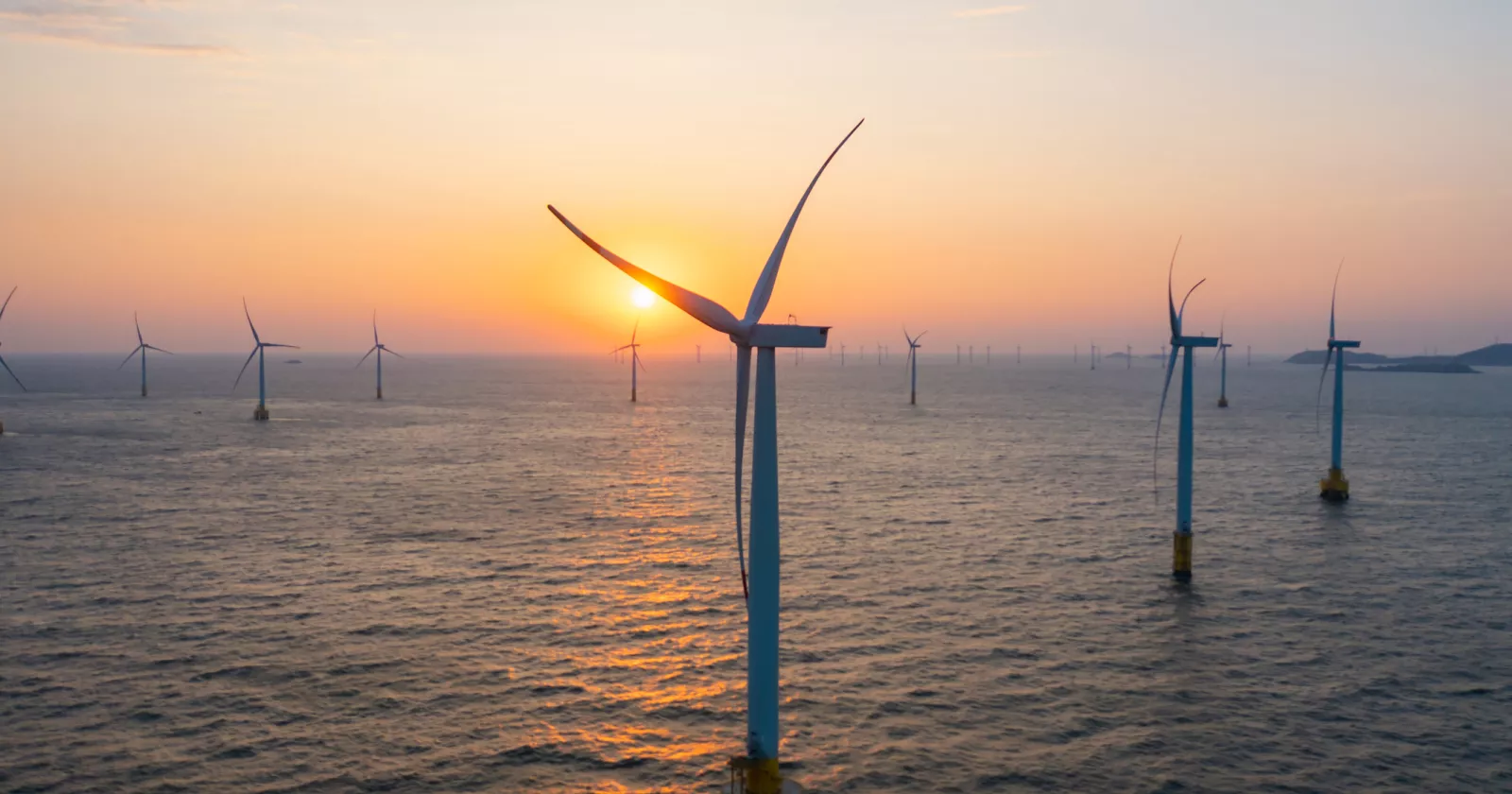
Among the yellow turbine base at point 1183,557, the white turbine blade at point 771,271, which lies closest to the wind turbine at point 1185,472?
the yellow turbine base at point 1183,557

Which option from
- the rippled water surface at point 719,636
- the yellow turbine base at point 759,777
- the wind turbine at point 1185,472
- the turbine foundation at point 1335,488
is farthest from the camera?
the turbine foundation at point 1335,488

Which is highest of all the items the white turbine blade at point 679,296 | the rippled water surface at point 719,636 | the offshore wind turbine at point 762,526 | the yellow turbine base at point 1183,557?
the white turbine blade at point 679,296

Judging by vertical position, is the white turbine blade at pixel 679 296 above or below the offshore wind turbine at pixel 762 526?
above

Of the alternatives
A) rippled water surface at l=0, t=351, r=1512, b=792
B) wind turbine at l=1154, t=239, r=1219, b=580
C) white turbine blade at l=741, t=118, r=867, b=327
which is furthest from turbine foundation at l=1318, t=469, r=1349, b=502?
white turbine blade at l=741, t=118, r=867, b=327

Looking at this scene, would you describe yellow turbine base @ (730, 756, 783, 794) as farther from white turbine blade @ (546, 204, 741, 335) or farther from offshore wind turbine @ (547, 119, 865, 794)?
white turbine blade @ (546, 204, 741, 335)

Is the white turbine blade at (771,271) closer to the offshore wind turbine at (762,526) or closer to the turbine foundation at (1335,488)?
the offshore wind turbine at (762,526)

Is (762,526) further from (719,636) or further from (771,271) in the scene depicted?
(719,636)
